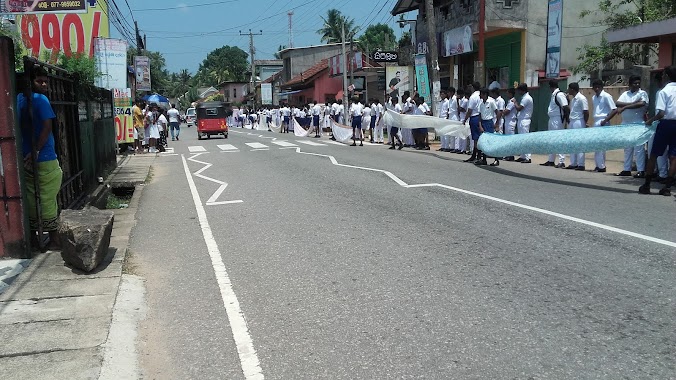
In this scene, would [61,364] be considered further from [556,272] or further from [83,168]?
[83,168]

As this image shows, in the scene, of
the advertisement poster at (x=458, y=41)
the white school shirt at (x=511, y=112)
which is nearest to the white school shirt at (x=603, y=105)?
the white school shirt at (x=511, y=112)

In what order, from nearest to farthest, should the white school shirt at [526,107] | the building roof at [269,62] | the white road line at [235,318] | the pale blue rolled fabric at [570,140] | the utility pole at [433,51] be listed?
1. the white road line at [235,318]
2. the pale blue rolled fabric at [570,140]
3. the white school shirt at [526,107]
4. the utility pole at [433,51]
5. the building roof at [269,62]

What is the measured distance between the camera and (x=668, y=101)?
934cm

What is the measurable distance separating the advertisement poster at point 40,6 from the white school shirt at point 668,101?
14.6 m

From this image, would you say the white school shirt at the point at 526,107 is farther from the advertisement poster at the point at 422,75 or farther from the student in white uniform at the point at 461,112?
the advertisement poster at the point at 422,75

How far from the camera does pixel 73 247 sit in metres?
6.07

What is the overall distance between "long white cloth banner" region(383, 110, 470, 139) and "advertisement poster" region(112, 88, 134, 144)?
8571mm

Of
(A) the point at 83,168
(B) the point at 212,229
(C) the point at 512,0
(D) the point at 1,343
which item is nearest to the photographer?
(D) the point at 1,343

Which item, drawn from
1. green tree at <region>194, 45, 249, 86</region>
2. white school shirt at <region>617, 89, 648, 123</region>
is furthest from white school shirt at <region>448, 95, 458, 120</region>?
green tree at <region>194, 45, 249, 86</region>

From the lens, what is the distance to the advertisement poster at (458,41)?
91.2 feet

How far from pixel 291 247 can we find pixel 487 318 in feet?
9.72

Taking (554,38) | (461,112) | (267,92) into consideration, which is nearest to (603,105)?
(461,112)

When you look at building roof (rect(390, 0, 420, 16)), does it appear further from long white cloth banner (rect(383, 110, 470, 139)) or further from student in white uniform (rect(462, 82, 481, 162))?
student in white uniform (rect(462, 82, 481, 162))

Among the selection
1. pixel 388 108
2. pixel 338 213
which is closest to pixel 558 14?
pixel 388 108
